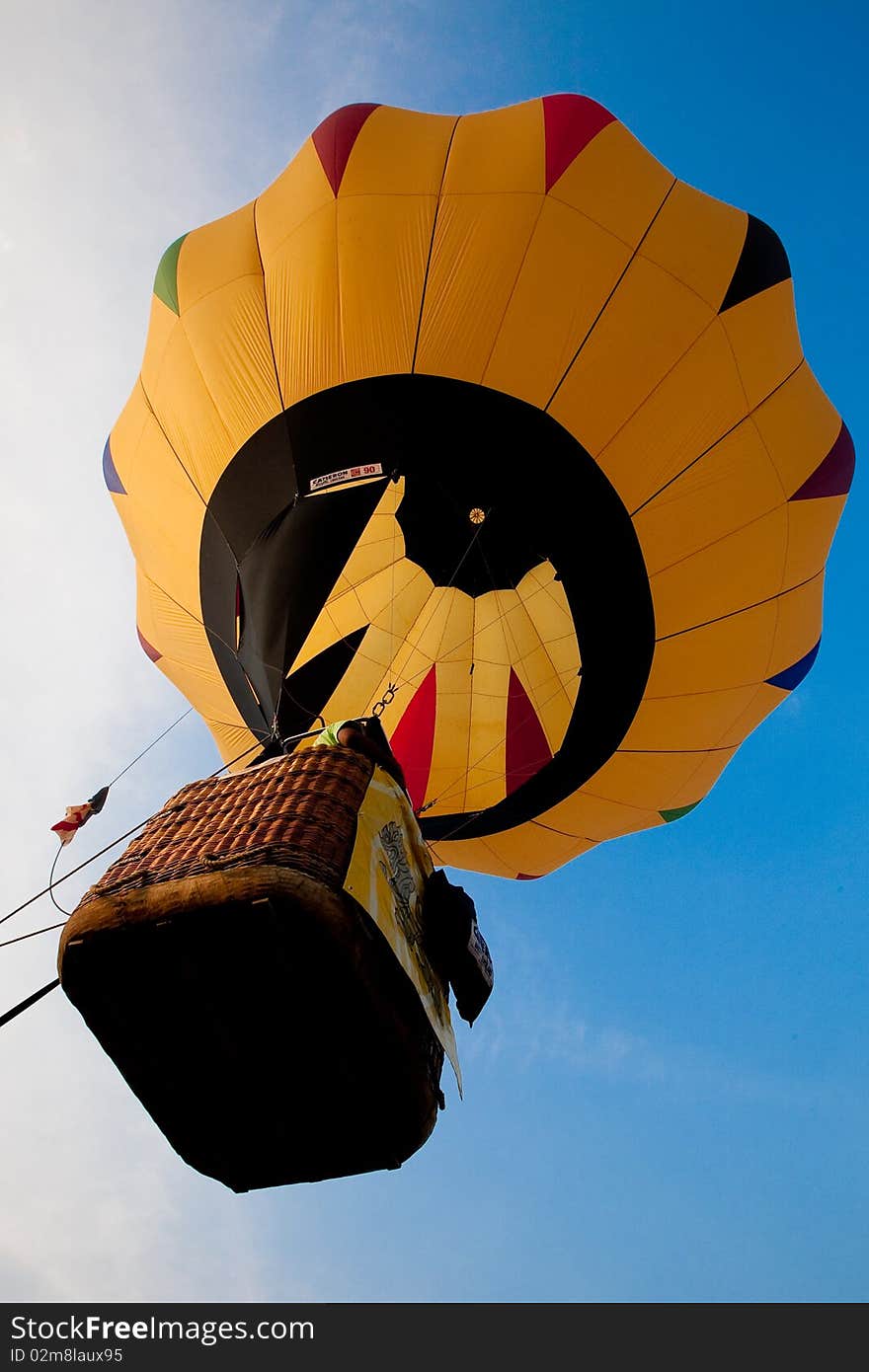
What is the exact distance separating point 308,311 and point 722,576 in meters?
2.29

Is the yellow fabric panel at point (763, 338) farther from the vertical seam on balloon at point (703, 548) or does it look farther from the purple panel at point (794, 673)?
the purple panel at point (794, 673)

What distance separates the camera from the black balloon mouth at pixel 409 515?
423 centimetres

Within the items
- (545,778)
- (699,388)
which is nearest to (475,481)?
(699,388)

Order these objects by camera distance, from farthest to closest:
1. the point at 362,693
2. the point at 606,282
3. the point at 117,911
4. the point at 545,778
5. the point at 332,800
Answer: the point at 545,778, the point at 362,693, the point at 606,282, the point at 332,800, the point at 117,911

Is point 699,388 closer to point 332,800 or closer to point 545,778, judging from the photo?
point 545,778

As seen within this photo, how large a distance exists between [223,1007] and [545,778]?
305 cm

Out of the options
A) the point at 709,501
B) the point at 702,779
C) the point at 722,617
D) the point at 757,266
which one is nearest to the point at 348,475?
the point at 709,501

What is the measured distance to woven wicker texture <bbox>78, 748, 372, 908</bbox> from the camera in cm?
230

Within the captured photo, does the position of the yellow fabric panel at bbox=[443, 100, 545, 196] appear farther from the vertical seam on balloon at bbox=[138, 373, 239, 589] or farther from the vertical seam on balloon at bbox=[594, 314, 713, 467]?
the vertical seam on balloon at bbox=[138, 373, 239, 589]

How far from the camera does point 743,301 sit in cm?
436

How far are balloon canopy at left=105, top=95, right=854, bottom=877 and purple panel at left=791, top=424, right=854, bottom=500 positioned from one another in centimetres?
2

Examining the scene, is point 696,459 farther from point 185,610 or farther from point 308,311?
point 185,610

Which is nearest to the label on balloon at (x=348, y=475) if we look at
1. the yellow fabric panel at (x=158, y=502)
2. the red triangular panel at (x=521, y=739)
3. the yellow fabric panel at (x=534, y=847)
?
the yellow fabric panel at (x=158, y=502)

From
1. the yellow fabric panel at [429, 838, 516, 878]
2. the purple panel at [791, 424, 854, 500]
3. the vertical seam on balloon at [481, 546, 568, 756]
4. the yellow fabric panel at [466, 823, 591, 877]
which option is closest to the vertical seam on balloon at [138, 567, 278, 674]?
the vertical seam on balloon at [481, 546, 568, 756]
